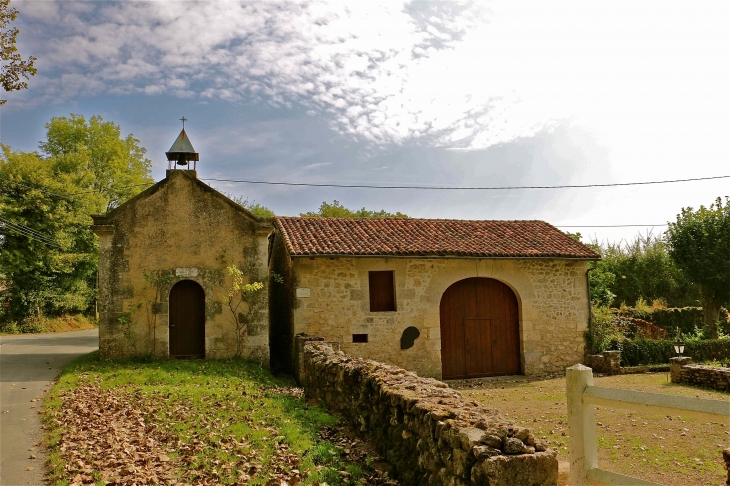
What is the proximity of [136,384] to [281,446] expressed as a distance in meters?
5.76

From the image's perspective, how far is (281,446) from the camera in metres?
6.70

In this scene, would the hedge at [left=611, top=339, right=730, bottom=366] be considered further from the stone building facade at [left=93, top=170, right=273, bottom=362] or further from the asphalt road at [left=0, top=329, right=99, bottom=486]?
the asphalt road at [left=0, top=329, right=99, bottom=486]

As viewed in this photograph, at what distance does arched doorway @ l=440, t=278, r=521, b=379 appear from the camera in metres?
15.6

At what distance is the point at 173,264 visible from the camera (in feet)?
44.9

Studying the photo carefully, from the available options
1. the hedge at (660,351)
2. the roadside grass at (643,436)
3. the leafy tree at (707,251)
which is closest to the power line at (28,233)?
the roadside grass at (643,436)

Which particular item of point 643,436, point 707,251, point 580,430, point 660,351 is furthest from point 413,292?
point 707,251

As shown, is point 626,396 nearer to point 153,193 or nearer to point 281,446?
point 281,446

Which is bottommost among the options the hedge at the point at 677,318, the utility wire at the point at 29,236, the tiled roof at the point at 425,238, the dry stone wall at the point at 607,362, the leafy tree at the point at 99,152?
the dry stone wall at the point at 607,362

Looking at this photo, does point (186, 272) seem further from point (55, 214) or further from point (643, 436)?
point (55, 214)

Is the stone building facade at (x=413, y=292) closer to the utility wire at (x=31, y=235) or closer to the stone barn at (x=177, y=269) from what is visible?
the stone barn at (x=177, y=269)

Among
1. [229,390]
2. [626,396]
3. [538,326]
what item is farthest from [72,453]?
[538,326]

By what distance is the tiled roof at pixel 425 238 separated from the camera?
14.7m

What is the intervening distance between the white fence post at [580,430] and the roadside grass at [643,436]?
7.41 feet

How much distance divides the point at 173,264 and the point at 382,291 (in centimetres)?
585
